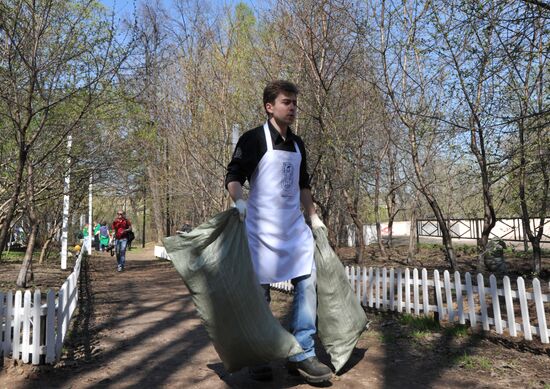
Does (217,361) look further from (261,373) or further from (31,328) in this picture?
(31,328)

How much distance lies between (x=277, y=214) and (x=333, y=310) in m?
0.80

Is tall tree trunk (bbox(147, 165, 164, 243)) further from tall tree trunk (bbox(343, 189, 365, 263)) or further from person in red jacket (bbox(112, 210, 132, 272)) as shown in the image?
tall tree trunk (bbox(343, 189, 365, 263))

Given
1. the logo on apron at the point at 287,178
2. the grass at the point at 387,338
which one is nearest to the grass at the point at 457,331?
the grass at the point at 387,338

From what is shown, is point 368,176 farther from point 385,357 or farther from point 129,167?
point 385,357

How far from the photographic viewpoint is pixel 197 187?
1597 cm

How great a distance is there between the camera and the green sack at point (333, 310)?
10.5ft

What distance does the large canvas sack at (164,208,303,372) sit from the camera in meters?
→ 2.68

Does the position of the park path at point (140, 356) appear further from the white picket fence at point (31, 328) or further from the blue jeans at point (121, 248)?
the blue jeans at point (121, 248)

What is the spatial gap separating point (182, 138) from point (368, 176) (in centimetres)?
592

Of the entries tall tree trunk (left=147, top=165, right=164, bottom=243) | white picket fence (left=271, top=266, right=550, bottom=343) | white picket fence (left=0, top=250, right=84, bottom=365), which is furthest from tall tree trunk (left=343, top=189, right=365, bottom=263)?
tall tree trunk (left=147, top=165, right=164, bottom=243)

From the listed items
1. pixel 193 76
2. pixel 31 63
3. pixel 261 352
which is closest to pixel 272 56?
pixel 193 76

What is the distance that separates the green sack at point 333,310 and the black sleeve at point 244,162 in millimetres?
720

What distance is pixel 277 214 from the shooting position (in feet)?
9.95

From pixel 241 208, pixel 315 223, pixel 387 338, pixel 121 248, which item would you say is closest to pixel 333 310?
pixel 315 223
